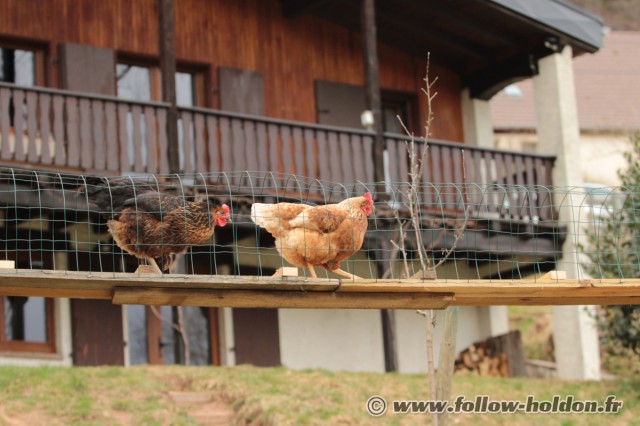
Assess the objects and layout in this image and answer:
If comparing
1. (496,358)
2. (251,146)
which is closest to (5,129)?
(251,146)

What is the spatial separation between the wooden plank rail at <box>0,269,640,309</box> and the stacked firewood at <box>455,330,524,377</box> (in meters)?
8.22

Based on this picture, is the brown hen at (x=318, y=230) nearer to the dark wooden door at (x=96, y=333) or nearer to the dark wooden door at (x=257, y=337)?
the dark wooden door at (x=96, y=333)

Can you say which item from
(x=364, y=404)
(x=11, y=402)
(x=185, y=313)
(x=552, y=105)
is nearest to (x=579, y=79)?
(x=552, y=105)

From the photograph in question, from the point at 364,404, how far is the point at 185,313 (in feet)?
12.5

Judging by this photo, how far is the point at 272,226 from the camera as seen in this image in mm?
9398

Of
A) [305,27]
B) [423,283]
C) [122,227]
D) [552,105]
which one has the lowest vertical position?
[423,283]

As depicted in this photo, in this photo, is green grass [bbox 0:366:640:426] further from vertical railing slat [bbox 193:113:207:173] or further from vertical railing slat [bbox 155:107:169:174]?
vertical railing slat [bbox 193:113:207:173]

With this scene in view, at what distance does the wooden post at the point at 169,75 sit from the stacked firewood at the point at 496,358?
17.5 ft

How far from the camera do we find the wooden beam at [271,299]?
8438 mm

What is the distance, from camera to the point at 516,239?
684 inches

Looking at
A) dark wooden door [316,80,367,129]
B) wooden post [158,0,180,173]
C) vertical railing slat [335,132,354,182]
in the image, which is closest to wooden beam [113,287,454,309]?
wooden post [158,0,180,173]

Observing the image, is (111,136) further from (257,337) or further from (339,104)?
(339,104)

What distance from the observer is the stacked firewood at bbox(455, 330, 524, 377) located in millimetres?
17656

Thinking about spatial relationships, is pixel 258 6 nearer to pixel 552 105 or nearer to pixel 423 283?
pixel 552 105
